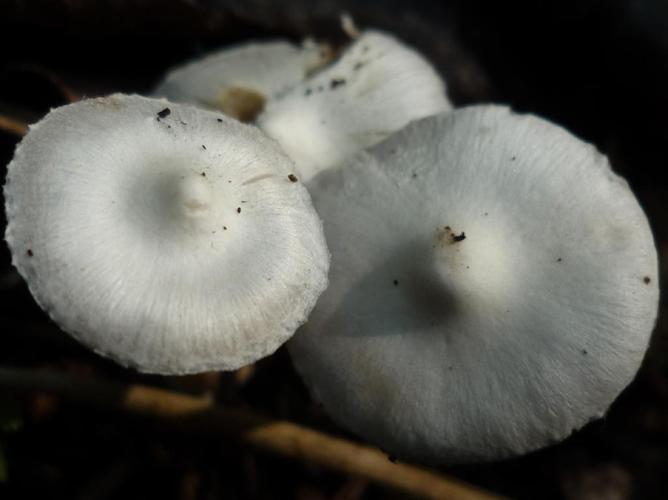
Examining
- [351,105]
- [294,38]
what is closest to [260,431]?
[351,105]

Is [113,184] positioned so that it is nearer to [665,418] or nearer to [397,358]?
[397,358]

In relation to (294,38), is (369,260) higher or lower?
lower

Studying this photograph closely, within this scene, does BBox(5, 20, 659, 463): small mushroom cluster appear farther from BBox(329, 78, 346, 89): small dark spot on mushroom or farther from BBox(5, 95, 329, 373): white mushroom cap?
BBox(329, 78, 346, 89): small dark spot on mushroom

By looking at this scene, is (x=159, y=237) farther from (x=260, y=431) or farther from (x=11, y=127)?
(x=11, y=127)

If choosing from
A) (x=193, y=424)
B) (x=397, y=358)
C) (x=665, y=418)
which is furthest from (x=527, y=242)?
(x=665, y=418)

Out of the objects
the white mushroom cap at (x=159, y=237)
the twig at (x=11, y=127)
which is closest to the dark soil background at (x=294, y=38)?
the twig at (x=11, y=127)

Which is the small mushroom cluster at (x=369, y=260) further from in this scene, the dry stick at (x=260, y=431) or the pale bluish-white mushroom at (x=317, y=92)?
the dry stick at (x=260, y=431)

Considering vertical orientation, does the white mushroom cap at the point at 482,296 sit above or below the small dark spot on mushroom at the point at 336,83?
below
